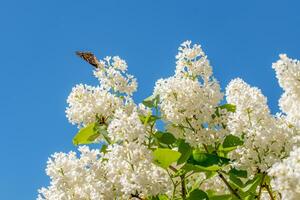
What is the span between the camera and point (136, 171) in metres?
6.03

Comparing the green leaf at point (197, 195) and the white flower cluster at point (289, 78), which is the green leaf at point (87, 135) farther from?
the white flower cluster at point (289, 78)

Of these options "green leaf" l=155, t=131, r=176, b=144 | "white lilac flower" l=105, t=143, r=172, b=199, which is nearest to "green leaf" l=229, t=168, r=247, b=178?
"green leaf" l=155, t=131, r=176, b=144

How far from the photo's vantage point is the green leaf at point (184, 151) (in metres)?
6.89

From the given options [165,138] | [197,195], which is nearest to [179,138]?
[165,138]

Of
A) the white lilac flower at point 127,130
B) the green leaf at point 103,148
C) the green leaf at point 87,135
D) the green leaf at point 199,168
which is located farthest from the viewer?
the green leaf at point 103,148

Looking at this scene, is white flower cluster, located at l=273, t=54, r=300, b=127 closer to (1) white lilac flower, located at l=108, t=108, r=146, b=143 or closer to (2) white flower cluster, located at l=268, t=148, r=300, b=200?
(1) white lilac flower, located at l=108, t=108, r=146, b=143

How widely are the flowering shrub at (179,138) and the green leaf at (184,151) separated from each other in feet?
0.04

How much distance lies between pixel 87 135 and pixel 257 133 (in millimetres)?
2624

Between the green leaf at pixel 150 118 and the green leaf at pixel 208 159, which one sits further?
the green leaf at pixel 150 118

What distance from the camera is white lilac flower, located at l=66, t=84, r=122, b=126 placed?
771cm

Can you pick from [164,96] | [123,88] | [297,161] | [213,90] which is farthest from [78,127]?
[297,161]

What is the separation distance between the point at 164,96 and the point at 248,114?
3.84ft

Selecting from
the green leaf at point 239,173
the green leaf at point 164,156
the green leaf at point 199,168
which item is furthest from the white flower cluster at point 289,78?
the green leaf at point 164,156

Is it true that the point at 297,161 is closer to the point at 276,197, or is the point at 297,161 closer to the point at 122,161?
the point at 122,161
